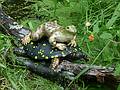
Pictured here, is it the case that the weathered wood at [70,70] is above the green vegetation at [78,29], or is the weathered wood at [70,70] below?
below

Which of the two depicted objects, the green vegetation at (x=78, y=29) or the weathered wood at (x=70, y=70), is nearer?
the weathered wood at (x=70, y=70)

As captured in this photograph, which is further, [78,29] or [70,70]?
[78,29]

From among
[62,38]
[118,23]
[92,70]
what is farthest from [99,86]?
A: [118,23]

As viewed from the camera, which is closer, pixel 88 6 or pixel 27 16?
pixel 88 6

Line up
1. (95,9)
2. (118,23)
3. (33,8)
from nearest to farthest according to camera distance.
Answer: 1. (118,23)
2. (95,9)
3. (33,8)

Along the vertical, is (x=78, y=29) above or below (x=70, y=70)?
above

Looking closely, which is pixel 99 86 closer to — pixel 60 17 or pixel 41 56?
pixel 41 56

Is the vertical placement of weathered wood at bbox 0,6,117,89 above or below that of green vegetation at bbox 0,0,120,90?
below

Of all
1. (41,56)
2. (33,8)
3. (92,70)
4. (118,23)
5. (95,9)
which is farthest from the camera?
(33,8)
